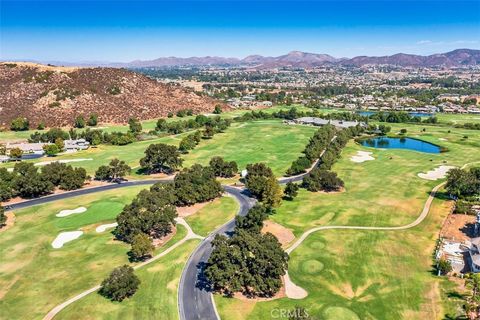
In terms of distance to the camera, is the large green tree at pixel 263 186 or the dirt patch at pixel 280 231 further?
the large green tree at pixel 263 186

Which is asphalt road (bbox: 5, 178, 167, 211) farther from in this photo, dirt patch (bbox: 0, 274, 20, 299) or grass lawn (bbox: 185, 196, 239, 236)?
dirt patch (bbox: 0, 274, 20, 299)

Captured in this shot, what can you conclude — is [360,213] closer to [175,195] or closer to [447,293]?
[447,293]

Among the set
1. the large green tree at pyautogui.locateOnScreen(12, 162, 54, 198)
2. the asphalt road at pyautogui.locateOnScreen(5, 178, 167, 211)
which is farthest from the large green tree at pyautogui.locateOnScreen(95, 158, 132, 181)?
the large green tree at pyautogui.locateOnScreen(12, 162, 54, 198)

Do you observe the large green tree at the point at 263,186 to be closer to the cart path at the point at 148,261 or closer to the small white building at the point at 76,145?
the cart path at the point at 148,261

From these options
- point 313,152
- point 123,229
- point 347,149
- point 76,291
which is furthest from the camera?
point 347,149

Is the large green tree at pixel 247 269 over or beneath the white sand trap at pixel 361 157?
over

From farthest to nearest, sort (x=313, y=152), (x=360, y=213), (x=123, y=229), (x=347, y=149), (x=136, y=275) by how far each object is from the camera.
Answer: (x=347, y=149) < (x=313, y=152) < (x=360, y=213) < (x=123, y=229) < (x=136, y=275)

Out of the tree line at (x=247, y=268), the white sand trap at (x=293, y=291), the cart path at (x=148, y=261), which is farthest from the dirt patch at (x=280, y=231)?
the cart path at (x=148, y=261)

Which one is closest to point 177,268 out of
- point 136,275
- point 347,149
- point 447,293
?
point 136,275
